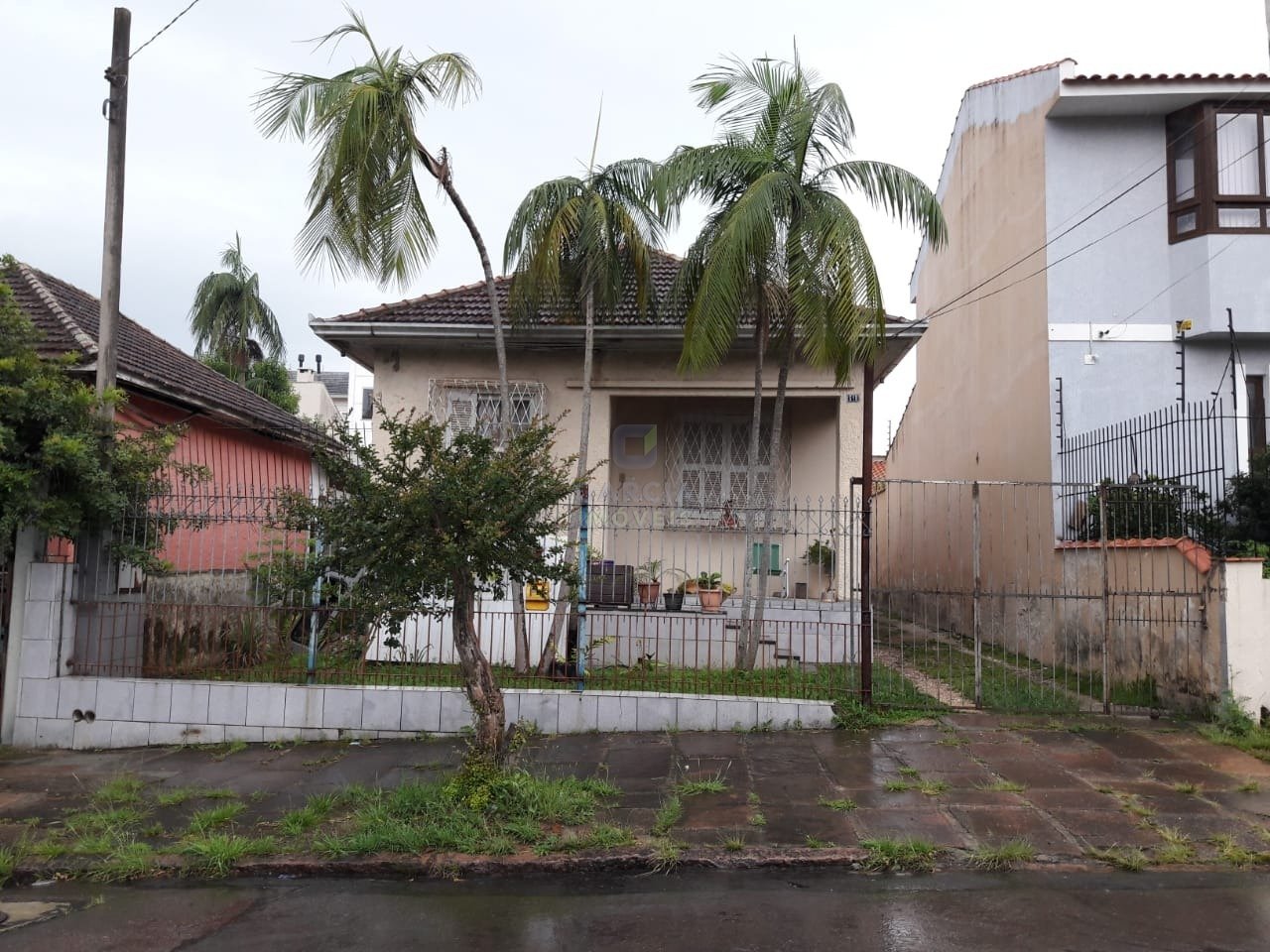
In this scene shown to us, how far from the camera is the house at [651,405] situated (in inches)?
446

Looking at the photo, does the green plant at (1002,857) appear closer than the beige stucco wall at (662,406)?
Yes

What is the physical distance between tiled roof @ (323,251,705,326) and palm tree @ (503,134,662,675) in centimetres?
119

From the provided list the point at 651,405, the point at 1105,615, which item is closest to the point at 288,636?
the point at 651,405

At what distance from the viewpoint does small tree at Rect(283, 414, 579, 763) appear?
5.46 meters

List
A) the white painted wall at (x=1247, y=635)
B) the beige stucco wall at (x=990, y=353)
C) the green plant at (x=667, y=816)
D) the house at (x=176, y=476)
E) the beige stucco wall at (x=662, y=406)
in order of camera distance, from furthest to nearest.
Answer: the beige stucco wall at (x=990, y=353) < the beige stucco wall at (x=662, y=406) < the house at (x=176, y=476) < the white painted wall at (x=1247, y=635) < the green plant at (x=667, y=816)

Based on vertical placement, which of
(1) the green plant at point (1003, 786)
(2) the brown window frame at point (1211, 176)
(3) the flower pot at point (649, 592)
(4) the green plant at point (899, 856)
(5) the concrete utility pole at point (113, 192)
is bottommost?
(4) the green plant at point (899, 856)

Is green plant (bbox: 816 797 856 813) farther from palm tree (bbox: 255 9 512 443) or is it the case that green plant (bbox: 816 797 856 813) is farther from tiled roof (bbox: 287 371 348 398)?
tiled roof (bbox: 287 371 348 398)

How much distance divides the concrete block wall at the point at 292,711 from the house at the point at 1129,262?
5.66 metres

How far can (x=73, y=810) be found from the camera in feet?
19.5

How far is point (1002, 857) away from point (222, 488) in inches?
285

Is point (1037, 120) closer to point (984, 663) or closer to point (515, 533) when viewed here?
point (984, 663)

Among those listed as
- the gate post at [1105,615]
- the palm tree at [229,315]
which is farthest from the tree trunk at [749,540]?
the palm tree at [229,315]

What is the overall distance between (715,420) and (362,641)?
619 centimetres

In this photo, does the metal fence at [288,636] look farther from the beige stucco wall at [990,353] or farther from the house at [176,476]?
the beige stucco wall at [990,353]
